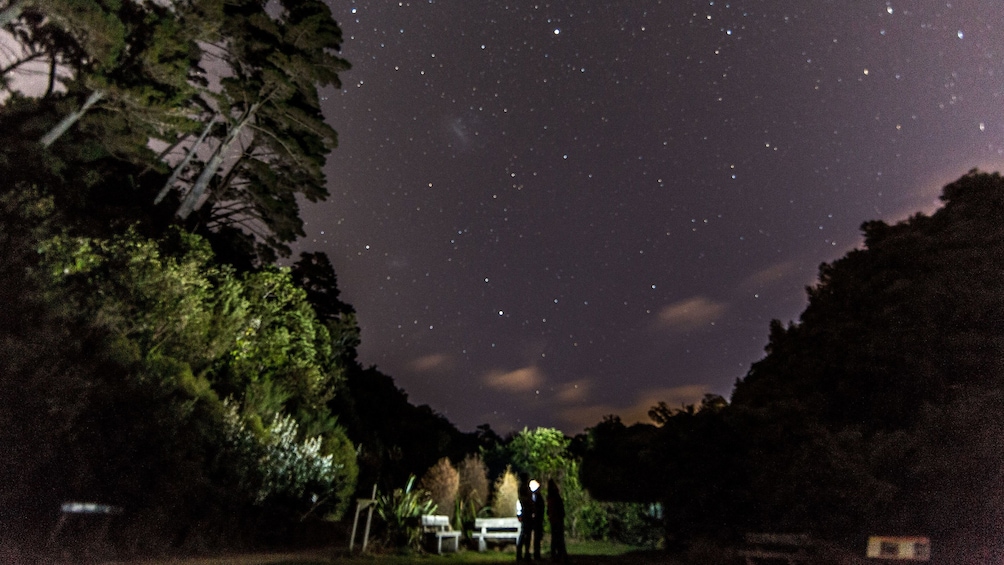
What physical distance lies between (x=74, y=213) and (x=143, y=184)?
11600 mm

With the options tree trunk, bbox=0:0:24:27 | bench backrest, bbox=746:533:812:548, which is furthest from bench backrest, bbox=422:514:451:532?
tree trunk, bbox=0:0:24:27

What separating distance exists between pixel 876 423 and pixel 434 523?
1139 centimetres

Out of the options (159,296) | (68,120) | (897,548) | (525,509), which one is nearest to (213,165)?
(68,120)

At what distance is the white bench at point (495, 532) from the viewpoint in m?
17.2

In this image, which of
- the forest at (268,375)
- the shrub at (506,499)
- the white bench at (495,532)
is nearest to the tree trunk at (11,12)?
the forest at (268,375)

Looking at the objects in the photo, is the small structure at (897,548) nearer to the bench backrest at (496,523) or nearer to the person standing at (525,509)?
the person standing at (525,509)

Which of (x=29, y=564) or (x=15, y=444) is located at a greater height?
(x=15, y=444)

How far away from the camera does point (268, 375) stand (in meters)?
21.7

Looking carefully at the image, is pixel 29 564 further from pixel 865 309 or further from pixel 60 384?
pixel 865 309

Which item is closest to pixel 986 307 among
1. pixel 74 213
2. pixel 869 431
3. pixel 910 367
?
pixel 910 367

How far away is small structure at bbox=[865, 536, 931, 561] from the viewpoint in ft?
42.2

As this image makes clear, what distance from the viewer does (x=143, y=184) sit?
2803 centimetres

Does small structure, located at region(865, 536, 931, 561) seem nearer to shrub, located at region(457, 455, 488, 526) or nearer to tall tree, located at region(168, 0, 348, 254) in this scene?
shrub, located at region(457, 455, 488, 526)

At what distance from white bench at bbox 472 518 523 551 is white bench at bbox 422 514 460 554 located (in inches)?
58.0
